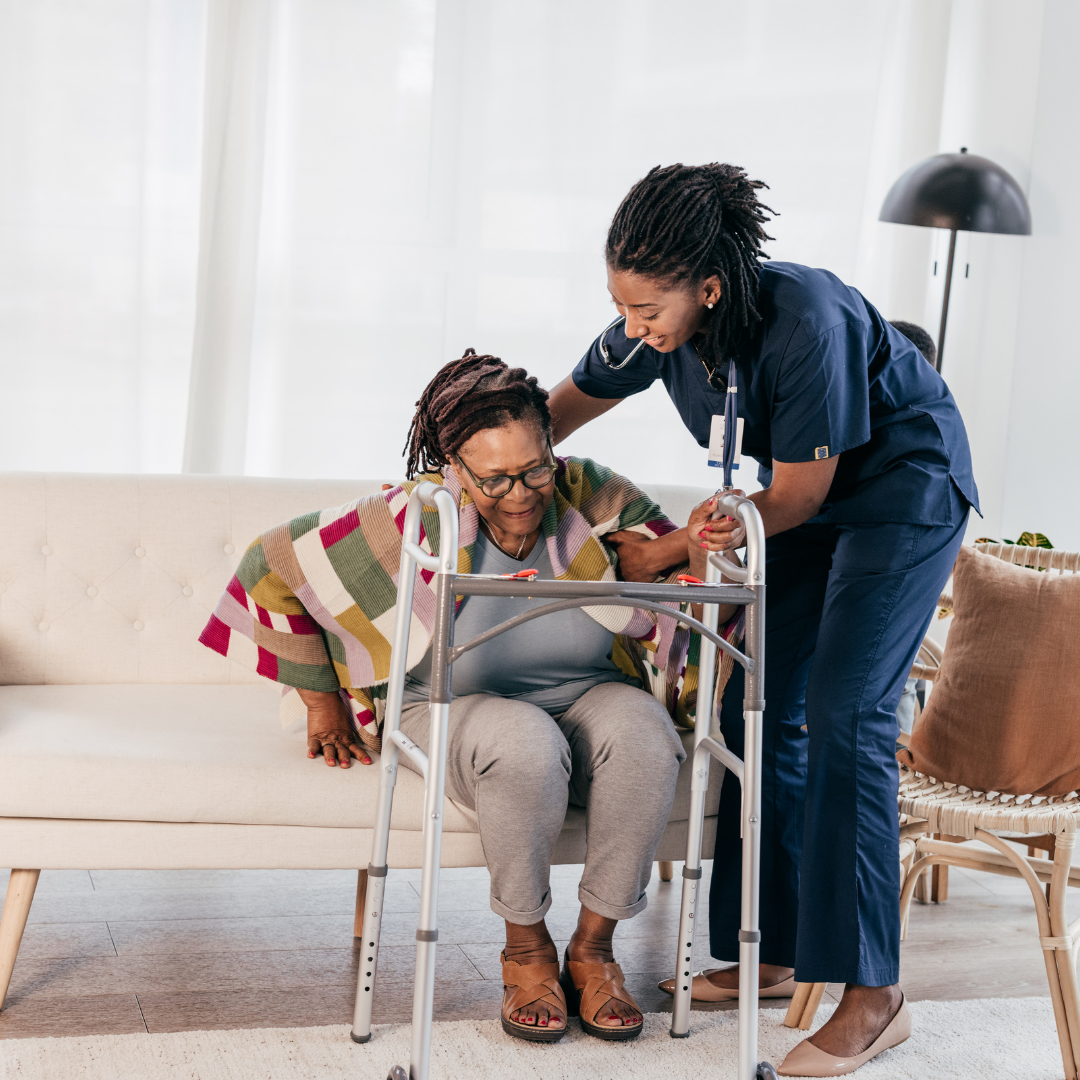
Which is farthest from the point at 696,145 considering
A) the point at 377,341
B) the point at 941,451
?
the point at 941,451

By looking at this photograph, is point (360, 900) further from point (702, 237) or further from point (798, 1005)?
point (702, 237)

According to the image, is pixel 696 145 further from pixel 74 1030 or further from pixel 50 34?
pixel 74 1030

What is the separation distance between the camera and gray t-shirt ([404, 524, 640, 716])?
67.6 inches

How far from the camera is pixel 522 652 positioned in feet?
5.68

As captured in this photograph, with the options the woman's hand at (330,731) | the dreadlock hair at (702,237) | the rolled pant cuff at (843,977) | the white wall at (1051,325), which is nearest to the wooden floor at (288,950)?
the rolled pant cuff at (843,977)

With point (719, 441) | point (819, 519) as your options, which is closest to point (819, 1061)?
point (819, 519)

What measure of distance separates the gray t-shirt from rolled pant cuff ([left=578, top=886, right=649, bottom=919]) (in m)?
0.27

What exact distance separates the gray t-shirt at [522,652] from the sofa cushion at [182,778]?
0.51ft

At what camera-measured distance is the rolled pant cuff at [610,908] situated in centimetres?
165

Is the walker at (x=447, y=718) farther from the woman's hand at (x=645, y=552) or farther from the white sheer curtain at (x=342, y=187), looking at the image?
the white sheer curtain at (x=342, y=187)

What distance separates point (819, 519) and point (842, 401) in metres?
0.23

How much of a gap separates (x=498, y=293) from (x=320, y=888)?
60.2 inches

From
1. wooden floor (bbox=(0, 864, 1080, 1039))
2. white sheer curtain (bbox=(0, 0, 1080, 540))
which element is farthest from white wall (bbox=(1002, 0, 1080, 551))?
wooden floor (bbox=(0, 864, 1080, 1039))

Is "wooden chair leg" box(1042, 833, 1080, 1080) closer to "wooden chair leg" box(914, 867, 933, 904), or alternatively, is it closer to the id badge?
"wooden chair leg" box(914, 867, 933, 904)
